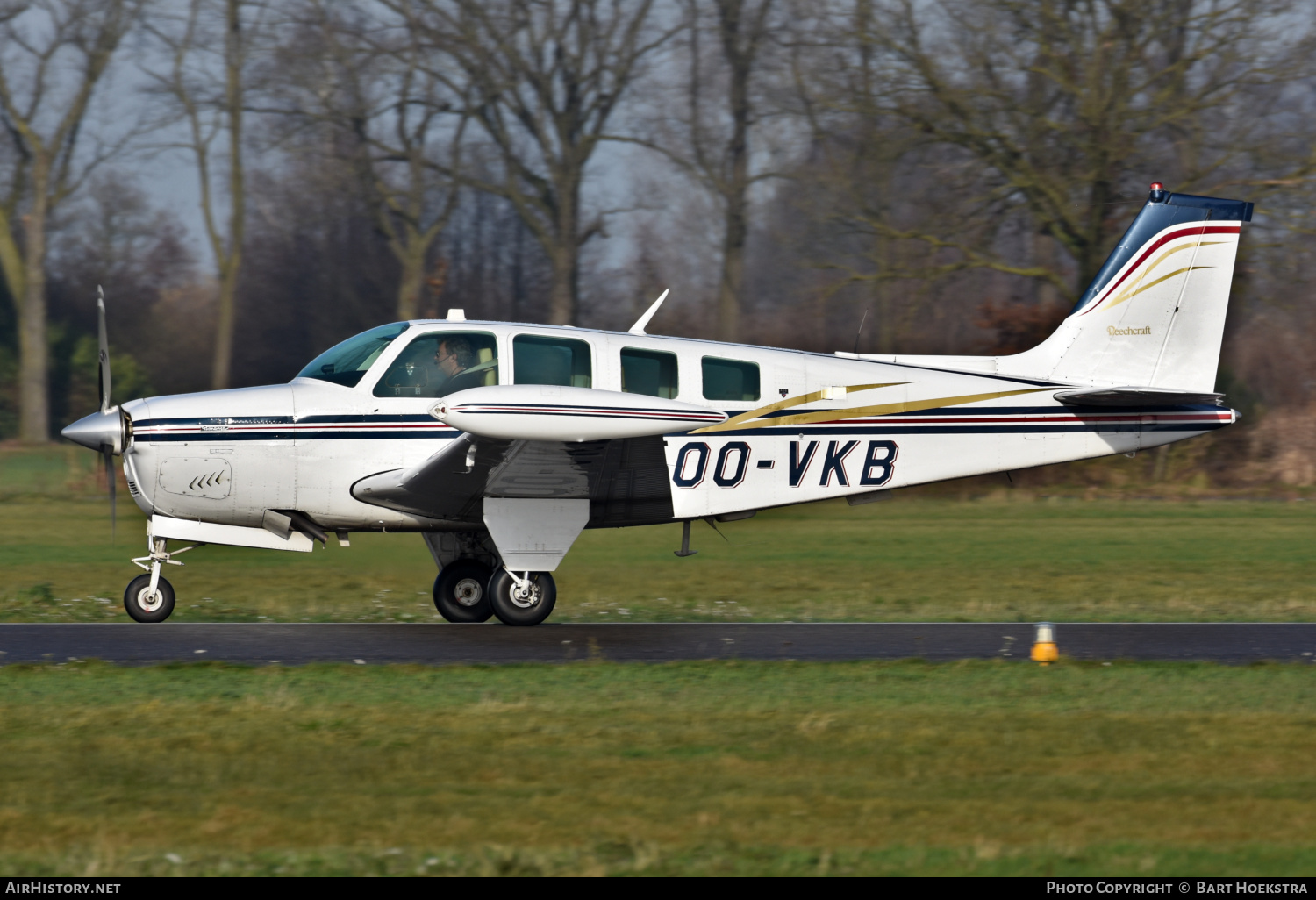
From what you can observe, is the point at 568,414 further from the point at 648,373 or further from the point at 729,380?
the point at 729,380

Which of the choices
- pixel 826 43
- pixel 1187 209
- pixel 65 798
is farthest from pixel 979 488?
pixel 65 798

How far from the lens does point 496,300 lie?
4003 centimetres

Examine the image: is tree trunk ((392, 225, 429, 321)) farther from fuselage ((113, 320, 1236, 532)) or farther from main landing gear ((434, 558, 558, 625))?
fuselage ((113, 320, 1236, 532))

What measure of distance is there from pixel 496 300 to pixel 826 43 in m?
15.2

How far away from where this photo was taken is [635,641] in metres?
10.6

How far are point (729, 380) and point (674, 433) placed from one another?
4.30 feet

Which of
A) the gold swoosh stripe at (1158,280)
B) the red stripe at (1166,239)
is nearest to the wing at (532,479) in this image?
the red stripe at (1166,239)

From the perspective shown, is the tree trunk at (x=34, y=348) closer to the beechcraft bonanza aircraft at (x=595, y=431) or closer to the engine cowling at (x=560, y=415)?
the beechcraft bonanza aircraft at (x=595, y=431)

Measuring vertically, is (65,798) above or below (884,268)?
below

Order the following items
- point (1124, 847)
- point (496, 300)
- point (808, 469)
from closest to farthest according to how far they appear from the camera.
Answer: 1. point (1124, 847)
2. point (808, 469)
3. point (496, 300)

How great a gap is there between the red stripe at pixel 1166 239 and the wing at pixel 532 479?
14.4 feet

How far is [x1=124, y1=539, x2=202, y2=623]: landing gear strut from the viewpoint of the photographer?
35.9ft

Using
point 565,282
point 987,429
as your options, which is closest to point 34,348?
point 565,282

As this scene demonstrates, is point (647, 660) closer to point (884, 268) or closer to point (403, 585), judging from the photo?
point (403, 585)
